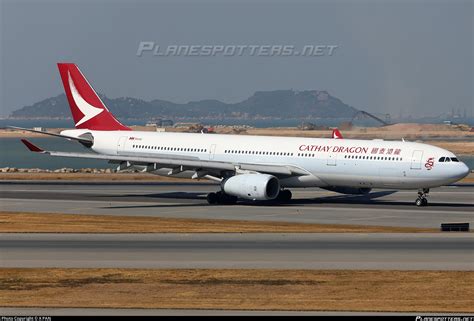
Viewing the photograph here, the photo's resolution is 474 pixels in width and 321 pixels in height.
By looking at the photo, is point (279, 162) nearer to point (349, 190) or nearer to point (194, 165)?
point (349, 190)

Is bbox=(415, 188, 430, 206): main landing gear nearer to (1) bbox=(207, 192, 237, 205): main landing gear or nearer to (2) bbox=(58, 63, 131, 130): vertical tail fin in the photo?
(1) bbox=(207, 192, 237, 205): main landing gear

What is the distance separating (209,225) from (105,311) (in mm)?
24282

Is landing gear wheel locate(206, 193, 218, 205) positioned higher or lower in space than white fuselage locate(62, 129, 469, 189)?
lower

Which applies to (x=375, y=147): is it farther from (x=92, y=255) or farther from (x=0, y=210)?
(x=92, y=255)

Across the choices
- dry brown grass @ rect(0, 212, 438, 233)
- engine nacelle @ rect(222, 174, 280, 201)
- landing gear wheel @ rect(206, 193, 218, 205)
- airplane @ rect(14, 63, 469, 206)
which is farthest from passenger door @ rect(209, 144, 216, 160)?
dry brown grass @ rect(0, 212, 438, 233)

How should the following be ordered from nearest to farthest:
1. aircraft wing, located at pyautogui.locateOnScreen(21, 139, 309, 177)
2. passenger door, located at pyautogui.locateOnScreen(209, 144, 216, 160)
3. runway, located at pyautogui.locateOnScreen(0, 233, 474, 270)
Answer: runway, located at pyautogui.locateOnScreen(0, 233, 474, 270)
aircraft wing, located at pyautogui.locateOnScreen(21, 139, 309, 177)
passenger door, located at pyautogui.locateOnScreen(209, 144, 216, 160)

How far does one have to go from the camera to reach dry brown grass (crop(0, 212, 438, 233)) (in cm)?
5053

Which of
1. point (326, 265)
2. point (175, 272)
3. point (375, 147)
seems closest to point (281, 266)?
point (326, 265)

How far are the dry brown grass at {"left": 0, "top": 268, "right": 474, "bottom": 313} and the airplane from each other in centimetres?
2752

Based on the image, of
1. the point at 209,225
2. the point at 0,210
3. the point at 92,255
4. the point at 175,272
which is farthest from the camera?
the point at 0,210

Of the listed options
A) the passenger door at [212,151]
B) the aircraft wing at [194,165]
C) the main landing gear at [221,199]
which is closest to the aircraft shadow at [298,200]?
the main landing gear at [221,199]

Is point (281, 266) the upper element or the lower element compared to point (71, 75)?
lower

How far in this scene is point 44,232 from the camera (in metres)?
49.8

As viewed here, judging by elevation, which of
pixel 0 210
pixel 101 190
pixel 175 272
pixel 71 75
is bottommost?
pixel 175 272
